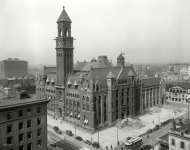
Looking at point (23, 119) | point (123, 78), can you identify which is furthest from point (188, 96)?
point (23, 119)

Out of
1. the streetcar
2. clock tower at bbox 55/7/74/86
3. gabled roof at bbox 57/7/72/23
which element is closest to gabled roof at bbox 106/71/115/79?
clock tower at bbox 55/7/74/86

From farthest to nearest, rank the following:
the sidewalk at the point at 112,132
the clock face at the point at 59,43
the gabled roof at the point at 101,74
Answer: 1. the clock face at the point at 59,43
2. the gabled roof at the point at 101,74
3. the sidewalk at the point at 112,132

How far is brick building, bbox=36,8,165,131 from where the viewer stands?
72.9 metres

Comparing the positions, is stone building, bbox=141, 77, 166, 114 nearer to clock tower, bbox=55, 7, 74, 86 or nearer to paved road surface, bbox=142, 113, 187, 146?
paved road surface, bbox=142, 113, 187, 146

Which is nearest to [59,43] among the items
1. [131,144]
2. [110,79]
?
[110,79]

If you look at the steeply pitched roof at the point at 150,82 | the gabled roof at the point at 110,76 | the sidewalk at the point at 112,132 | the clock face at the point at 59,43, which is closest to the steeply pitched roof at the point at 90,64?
the gabled roof at the point at 110,76

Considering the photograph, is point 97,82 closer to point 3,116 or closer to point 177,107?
point 3,116

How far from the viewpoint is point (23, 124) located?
45.9 m

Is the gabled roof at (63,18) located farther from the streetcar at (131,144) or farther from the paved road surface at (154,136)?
the paved road surface at (154,136)

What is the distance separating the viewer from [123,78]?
270 feet

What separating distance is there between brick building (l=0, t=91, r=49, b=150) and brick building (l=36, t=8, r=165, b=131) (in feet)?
81.7

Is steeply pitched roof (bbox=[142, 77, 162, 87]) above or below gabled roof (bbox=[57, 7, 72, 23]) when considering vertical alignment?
below

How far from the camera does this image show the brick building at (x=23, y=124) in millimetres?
43062

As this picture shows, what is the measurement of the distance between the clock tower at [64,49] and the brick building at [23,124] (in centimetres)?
3502
